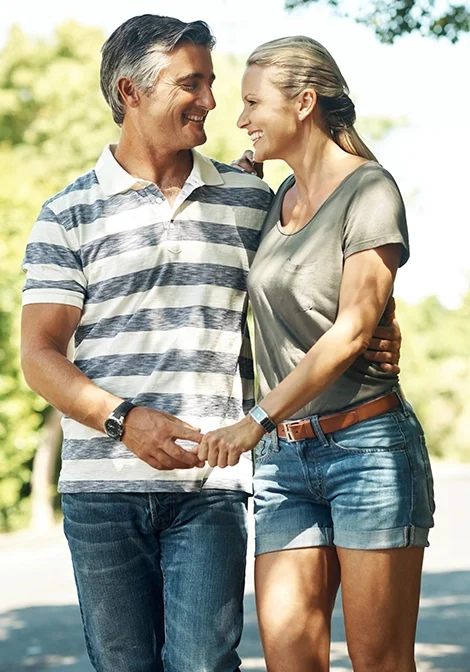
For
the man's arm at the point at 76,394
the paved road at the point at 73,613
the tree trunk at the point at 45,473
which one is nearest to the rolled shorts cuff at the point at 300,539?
the man's arm at the point at 76,394

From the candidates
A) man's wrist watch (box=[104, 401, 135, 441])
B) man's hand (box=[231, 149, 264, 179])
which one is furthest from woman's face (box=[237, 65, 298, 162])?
man's wrist watch (box=[104, 401, 135, 441])

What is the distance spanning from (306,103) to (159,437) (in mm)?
985

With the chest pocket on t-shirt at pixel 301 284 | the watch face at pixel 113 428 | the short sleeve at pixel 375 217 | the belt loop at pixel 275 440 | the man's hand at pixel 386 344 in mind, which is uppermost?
the short sleeve at pixel 375 217

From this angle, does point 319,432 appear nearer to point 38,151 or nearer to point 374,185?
point 374,185

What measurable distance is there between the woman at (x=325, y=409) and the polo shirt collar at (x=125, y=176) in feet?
0.52

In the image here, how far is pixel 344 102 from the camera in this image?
3580 millimetres

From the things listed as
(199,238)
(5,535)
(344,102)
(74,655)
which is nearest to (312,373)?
(199,238)

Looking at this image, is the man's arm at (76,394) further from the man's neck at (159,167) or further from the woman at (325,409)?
the man's neck at (159,167)

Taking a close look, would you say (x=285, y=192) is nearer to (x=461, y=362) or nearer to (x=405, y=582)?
(x=405, y=582)

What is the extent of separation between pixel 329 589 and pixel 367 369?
24.3 inches

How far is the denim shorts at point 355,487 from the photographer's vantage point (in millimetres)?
3371

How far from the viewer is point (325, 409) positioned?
3.42 m

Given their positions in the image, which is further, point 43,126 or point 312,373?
point 43,126

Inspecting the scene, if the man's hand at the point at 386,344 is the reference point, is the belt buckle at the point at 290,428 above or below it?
below
